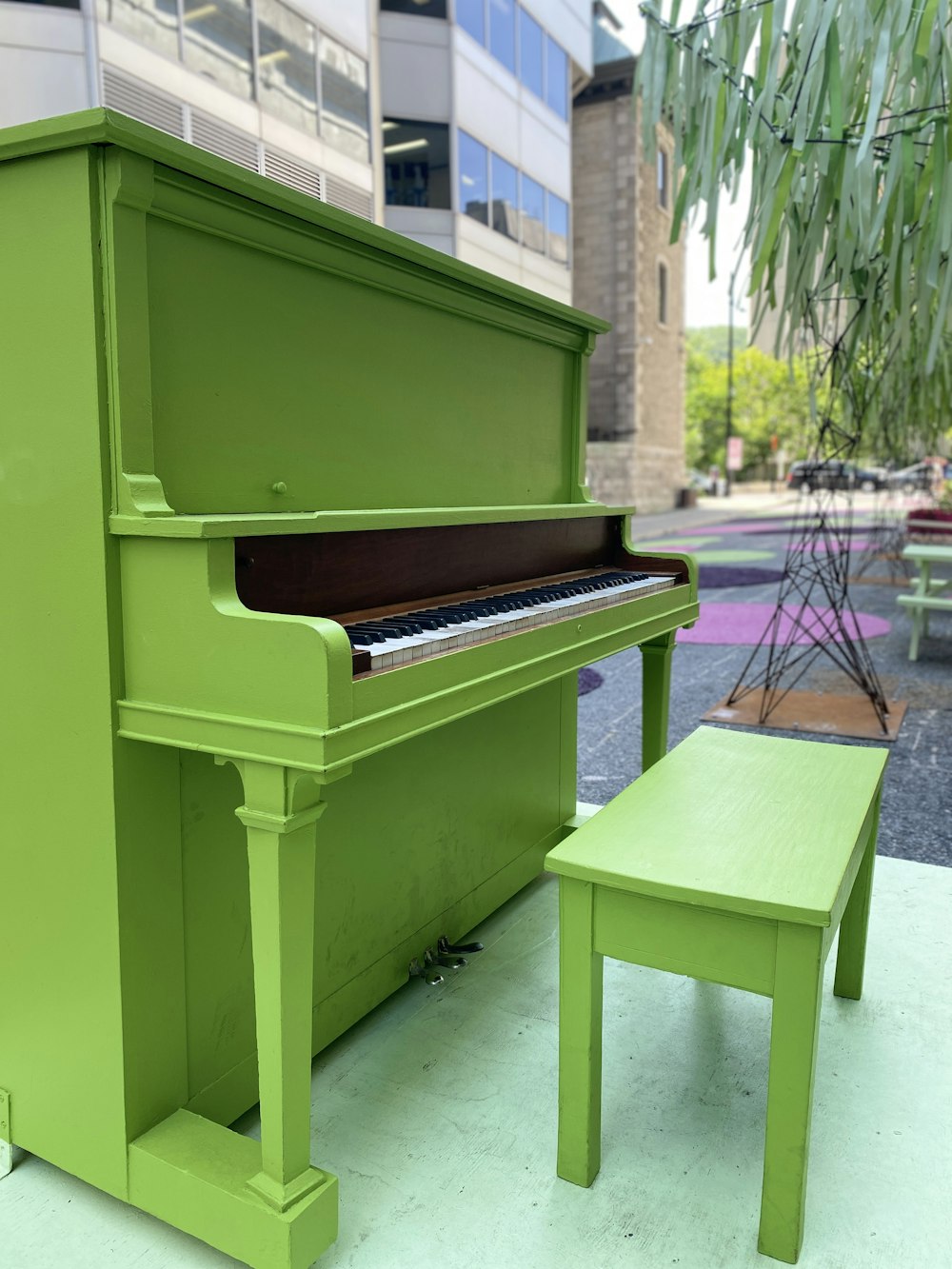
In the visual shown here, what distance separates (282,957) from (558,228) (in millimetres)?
19810

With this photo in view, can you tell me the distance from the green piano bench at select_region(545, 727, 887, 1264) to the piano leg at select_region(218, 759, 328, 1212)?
19.1 inches

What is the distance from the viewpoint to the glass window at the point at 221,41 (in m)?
10.6

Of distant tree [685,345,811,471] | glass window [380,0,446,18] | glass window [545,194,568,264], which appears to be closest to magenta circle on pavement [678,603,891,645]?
glass window [380,0,446,18]

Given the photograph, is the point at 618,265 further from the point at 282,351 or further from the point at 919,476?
the point at 282,351

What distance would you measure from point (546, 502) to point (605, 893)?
1589 millimetres

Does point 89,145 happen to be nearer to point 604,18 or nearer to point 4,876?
point 4,876

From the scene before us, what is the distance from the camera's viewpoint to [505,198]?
17.1 metres

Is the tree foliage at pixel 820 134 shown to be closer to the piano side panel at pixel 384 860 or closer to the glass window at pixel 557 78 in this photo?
the piano side panel at pixel 384 860

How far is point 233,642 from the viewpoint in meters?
1.40

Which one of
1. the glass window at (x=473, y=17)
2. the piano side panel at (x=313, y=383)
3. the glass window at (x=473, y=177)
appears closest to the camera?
the piano side panel at (x=313, y=383)

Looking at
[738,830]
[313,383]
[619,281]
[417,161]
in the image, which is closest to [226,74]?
[417,161]

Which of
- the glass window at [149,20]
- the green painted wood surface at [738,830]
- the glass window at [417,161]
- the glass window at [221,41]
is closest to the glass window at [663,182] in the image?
the glass window at [417,161]

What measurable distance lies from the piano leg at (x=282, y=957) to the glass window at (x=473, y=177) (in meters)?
16.1

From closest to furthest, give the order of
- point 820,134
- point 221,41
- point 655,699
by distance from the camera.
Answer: point 655,699
point 820,134
point 221,41
